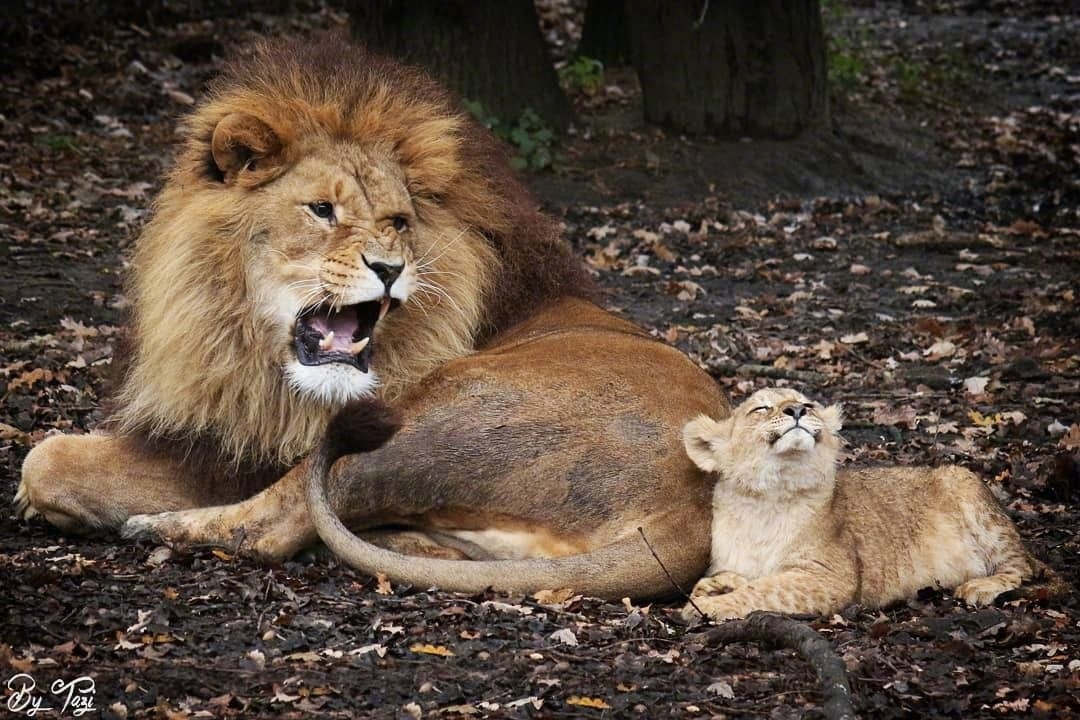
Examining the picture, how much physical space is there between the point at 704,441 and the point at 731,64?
8.43 m

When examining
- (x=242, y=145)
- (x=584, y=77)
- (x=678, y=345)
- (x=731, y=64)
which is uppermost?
(x=242, y=145)

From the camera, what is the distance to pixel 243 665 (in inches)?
169

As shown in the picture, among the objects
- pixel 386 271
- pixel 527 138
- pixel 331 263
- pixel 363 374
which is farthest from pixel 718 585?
pixel 527 138

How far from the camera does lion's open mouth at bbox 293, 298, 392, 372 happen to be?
5223 millimetres

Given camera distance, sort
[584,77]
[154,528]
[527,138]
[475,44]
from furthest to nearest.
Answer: [584,77] < [527,138] < [475,44] < [154,528]

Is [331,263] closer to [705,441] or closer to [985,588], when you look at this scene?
[705,441]

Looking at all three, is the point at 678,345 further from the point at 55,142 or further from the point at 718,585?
the point at 55,142

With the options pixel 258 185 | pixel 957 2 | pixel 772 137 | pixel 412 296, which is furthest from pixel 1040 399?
pixel 957 2

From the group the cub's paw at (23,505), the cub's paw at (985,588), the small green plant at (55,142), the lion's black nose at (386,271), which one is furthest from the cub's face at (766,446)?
the small green plant at (55,142)

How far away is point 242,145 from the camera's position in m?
5.20

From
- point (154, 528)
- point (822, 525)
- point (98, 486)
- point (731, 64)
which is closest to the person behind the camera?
point (822, 525)
